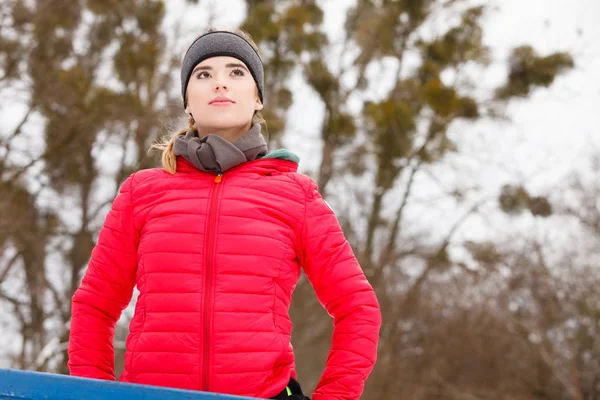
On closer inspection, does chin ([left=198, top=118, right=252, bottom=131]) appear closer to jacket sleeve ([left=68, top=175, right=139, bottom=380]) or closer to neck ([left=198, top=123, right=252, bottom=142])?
neck ([left=198, top=123, right=252, bottom=142])

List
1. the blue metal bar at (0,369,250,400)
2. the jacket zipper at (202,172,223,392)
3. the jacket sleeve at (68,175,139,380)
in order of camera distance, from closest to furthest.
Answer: the blue metal bar at (0,369,250,400) → the jacket zipper at (202,172,223,392) → the jacket sleeve at (68,175,139,380)

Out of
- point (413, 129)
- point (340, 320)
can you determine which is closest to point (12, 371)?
point (340, 320)

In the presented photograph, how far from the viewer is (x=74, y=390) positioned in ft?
4.09

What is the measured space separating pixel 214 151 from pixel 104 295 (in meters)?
0.44

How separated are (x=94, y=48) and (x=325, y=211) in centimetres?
1032

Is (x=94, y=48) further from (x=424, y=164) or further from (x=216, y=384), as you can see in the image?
(x=216, y=384)

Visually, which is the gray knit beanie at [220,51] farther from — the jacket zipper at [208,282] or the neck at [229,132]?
the jacket zipper at [208,282]

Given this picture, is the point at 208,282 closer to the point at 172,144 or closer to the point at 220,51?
the point at 172,144

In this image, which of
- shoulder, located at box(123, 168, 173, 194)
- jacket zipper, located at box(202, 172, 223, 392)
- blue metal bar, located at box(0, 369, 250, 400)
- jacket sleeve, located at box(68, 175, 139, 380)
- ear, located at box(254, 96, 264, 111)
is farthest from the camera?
ear, located at box(254, 96, 264, 111)

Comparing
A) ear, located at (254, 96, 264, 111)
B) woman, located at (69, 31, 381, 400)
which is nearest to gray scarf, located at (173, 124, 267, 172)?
woman, located at (69, 31, 381, 400)

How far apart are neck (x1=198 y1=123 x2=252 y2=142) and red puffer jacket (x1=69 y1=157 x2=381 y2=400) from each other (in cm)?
14

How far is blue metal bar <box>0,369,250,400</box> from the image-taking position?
1.24 metres

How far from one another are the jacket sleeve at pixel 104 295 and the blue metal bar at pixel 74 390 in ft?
1.26

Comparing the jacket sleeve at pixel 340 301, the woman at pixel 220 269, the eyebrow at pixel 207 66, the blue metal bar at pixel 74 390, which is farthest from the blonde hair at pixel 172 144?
the blue metal bar at pixel 74 390
